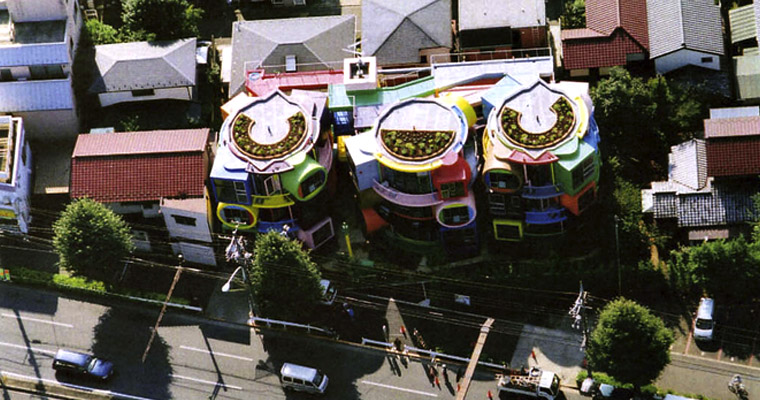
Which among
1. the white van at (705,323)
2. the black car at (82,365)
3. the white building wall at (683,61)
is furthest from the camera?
the white building wall at (683,61)

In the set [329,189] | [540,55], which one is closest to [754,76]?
[540,55]

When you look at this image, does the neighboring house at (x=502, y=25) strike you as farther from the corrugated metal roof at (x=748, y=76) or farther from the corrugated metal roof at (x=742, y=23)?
the corrugated metal roof at (x=748, y=76)

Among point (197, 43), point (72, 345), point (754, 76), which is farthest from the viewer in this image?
point (197, 43)

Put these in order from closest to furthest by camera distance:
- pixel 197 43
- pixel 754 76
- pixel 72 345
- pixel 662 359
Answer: pixel 662 359 → pixel 72 345 → pixel 754 76 → pixel 197 43

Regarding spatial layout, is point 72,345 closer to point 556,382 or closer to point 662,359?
point 556,382

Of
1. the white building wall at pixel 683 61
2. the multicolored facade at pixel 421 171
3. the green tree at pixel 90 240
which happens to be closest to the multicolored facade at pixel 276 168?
the multicolored facade at pixel 421 171

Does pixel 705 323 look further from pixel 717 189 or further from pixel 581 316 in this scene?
pixel 717 189

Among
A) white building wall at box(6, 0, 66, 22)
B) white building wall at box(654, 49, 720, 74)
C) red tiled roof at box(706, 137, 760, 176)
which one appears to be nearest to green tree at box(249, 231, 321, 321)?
white building wall at box(6, 0, 66, 22)
